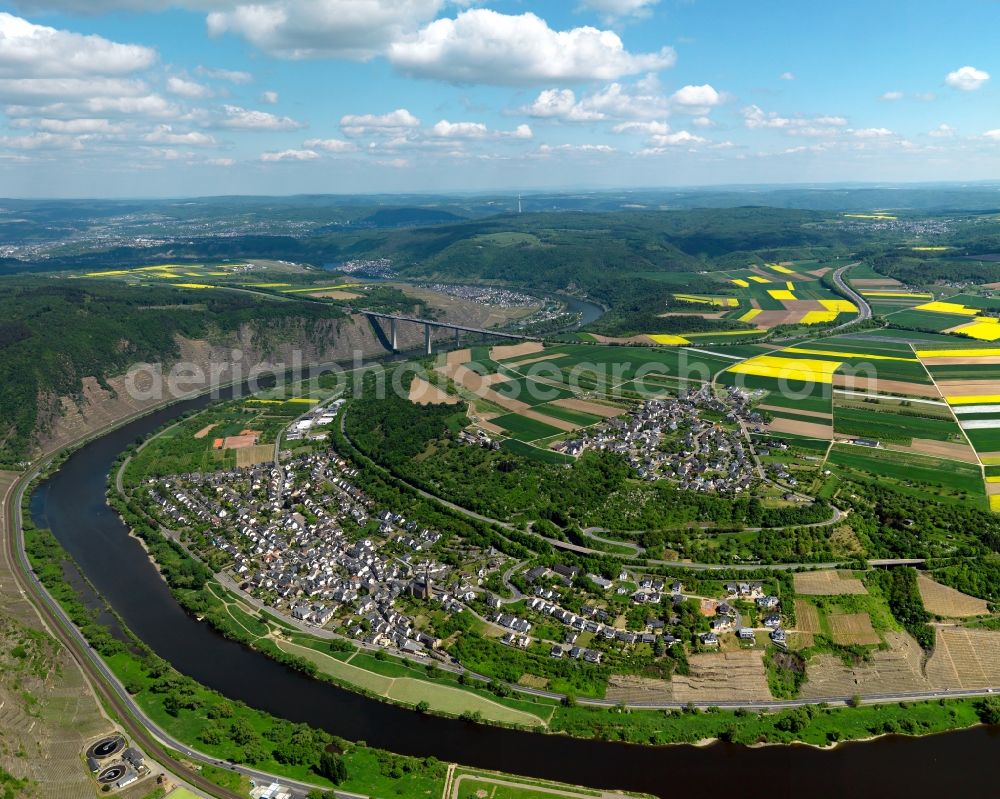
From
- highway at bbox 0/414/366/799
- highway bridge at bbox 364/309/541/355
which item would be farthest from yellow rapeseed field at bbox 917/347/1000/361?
highway at bbox 0/414/366/799

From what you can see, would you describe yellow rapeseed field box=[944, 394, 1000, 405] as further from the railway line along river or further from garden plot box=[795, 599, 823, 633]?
the railway line along river

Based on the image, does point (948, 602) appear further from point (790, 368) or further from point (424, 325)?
point (424, 325)

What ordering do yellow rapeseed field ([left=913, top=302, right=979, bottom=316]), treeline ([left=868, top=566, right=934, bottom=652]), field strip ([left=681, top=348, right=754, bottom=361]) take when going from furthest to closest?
yellow rapeseed field ([left=913, top=302, right=979, bottom=316]), field strip ([left=681, top=348, right=754, bottom=361]), treeline ([left=868, top=566, right=934, bottom=652])

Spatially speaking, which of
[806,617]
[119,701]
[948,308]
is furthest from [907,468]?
[948,308]

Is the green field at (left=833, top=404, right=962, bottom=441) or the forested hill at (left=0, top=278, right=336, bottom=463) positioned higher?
the forested hill at (left=0, top=278, right=336, bottom=463)

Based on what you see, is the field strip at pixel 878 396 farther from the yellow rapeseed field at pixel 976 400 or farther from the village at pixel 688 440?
the village at pixel 688 440

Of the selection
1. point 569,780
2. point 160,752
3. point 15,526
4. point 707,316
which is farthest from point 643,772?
point 707,316
